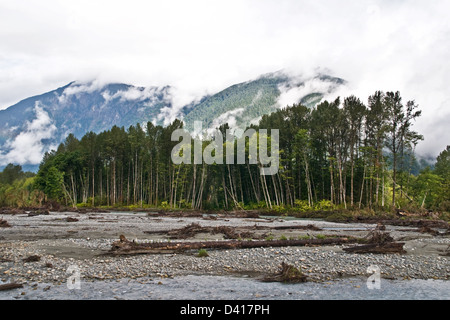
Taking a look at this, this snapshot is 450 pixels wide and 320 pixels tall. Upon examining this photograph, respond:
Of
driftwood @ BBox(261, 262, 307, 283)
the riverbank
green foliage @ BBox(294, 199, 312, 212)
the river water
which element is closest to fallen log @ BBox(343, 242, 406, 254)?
the riverbank

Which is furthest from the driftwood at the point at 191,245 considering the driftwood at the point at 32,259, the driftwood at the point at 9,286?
the driftwood at the point at 9,286

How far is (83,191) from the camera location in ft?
254

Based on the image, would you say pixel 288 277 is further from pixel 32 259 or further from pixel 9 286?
pixel 32 259

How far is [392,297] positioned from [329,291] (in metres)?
1.67

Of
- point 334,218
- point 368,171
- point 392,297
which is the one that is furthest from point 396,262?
point 368,171

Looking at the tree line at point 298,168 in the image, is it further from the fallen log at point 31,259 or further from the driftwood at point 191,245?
the fallen log at point 31,259

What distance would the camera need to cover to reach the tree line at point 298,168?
146 ft

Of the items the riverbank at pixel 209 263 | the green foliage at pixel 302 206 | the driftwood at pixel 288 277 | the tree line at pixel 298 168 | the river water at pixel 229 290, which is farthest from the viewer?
the green foliage at pixel 302 206

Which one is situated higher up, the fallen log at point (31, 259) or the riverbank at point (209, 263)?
the fallen log at point (31, 259)

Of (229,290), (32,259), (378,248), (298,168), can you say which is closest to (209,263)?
(229,290)

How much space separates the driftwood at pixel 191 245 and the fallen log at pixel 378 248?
1932mm

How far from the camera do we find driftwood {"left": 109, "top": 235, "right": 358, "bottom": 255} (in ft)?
44.4

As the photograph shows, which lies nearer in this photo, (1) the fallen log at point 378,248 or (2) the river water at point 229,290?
(2) the river water at point 229,290

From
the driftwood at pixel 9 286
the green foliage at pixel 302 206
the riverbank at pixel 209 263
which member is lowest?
the green foliage at pixel 302 206
